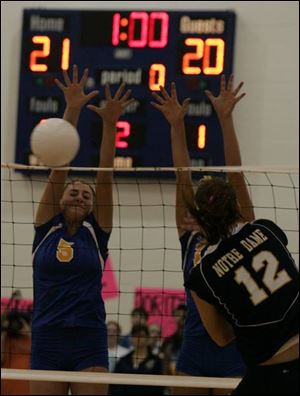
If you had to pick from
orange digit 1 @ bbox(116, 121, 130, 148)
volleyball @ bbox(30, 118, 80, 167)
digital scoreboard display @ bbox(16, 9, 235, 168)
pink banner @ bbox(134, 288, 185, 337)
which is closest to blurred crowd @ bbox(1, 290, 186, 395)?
pink banner @ bbox(134, 288, 185, 337)

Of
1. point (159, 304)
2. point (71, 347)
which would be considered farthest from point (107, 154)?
→ point (159, 304)

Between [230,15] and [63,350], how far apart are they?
443cm

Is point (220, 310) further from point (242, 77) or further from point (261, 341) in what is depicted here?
point (242, 77)

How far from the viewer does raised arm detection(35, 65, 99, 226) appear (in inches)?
190

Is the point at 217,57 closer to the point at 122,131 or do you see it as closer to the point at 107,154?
the point at 122,131

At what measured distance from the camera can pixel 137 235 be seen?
27.6ft

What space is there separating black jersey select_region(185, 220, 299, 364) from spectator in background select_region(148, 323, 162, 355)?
4569 mm

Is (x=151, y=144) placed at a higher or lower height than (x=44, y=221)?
higher

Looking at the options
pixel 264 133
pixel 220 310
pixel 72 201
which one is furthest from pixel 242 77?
pixel 220 310

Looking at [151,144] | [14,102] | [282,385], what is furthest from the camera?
[14,102]

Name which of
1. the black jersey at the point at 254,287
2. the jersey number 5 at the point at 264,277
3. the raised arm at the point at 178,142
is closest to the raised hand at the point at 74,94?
the raised arm at the point at 178,142

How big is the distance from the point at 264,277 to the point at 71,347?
1.96 metres

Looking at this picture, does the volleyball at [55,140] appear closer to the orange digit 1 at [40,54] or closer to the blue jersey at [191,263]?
the blue jersey at [191,263]

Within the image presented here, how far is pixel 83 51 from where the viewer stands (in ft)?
27.5
